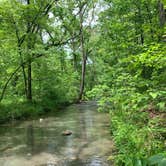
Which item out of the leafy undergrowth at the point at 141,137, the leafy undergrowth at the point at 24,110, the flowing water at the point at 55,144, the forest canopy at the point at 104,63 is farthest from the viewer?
the leafy undergrowth at the point at 24,110

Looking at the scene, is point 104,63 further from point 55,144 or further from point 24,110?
point 55,144

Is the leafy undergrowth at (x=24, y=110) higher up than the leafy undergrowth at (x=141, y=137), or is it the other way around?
the leafy undergrowth at (x=141, y=137)

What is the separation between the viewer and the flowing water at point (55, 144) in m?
6.74

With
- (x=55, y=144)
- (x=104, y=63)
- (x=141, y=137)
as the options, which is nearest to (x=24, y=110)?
(x=104, y=63)

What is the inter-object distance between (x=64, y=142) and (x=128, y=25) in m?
4.32

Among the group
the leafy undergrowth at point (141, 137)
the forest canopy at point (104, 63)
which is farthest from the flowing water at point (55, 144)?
the leafy undergrowth at point (141, 137)

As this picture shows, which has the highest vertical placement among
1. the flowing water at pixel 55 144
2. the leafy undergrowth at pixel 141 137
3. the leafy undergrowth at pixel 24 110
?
the leafy undergrowth at pixel 141 137

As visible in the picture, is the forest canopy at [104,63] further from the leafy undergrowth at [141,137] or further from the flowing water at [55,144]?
the flowing water at [55,144]

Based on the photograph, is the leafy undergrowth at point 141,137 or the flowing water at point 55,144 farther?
the flowing water at point 55,144

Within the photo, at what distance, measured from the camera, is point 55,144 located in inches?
328

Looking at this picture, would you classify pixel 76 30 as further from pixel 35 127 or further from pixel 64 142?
pixel 64 142

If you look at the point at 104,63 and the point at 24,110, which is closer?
the point at 24,110

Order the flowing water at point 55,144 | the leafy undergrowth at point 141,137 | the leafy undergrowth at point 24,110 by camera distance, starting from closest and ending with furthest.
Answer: the leafy undergrowth at point 141,137, the flowing water at point 55,144, the leafy undergrowth at point 24,110

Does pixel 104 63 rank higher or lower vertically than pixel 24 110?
higher
